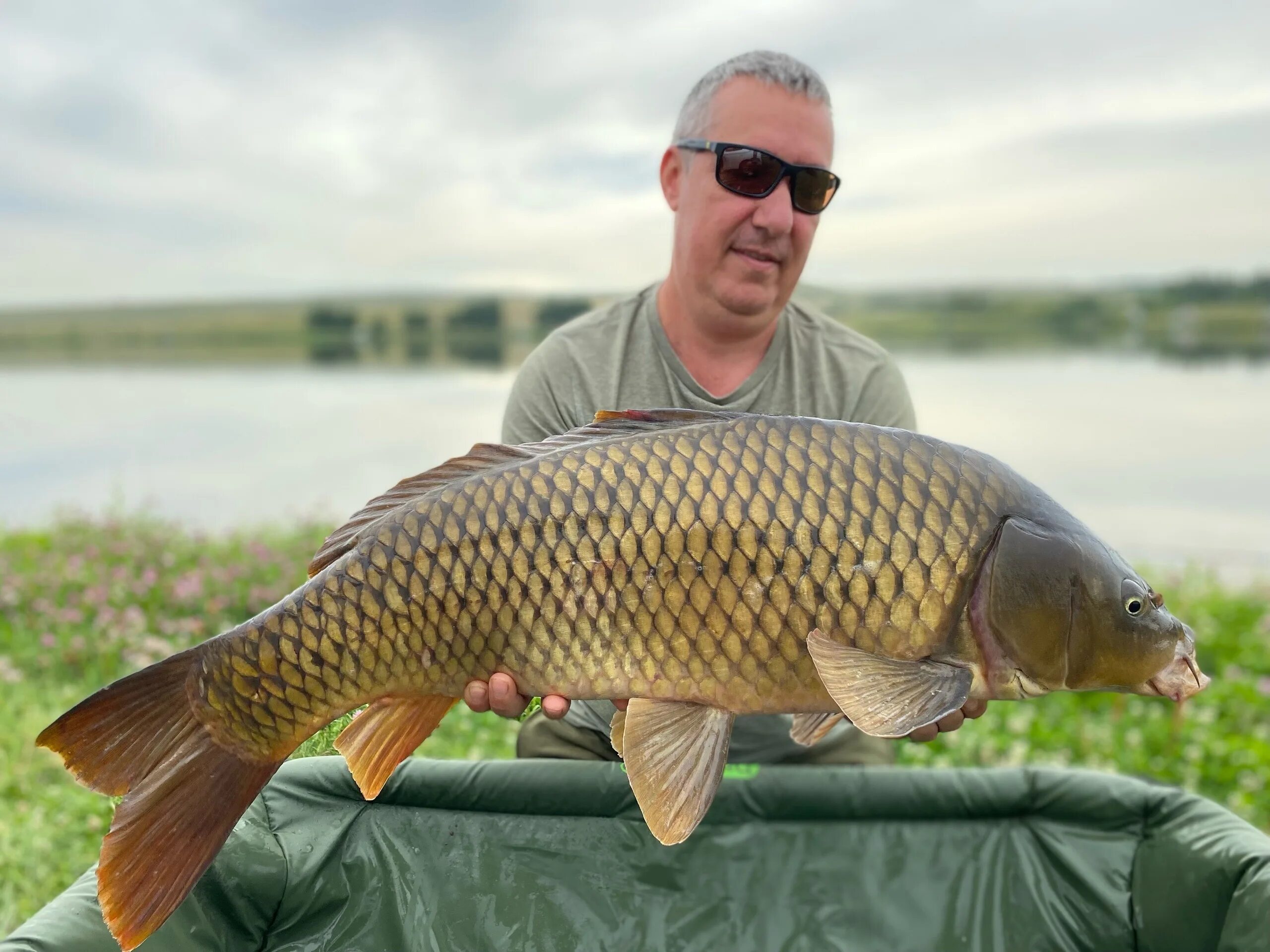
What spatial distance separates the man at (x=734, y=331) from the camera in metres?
1.98

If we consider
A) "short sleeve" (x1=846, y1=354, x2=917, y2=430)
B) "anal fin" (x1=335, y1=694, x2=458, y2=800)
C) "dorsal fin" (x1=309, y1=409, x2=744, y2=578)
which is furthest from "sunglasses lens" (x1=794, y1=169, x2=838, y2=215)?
"anal fin" (x1=335, y1=694, x2=458, y2=800)

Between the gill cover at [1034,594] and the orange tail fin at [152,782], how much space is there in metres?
0.98

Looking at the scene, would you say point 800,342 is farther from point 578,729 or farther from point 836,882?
point 836,882

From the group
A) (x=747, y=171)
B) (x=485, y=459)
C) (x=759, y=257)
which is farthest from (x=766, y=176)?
(x=485, y=459)

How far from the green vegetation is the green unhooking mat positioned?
31 cm

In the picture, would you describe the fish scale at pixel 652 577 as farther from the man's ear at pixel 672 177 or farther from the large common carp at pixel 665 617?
the man's ear at pixel 672 177

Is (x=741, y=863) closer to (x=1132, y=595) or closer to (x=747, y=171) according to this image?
(x=1132, y=595)

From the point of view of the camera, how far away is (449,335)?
114ft

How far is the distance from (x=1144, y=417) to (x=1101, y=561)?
13274 mm

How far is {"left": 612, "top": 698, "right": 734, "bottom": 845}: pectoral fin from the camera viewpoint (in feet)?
4.22

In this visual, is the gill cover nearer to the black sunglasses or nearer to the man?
the man

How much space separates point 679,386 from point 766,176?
0.46 metres

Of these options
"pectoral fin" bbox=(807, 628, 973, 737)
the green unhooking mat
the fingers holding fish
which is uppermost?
"pectoral fin" bbox=(807, 628, 973, 737)

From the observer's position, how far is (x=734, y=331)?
210 centimetres
